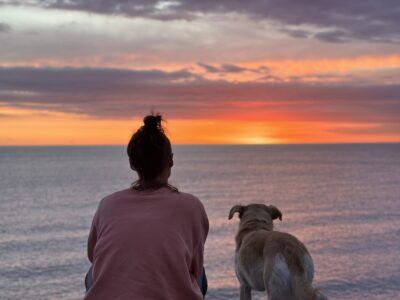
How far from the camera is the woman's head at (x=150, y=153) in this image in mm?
4762

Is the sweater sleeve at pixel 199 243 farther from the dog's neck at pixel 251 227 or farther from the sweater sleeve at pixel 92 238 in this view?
the dog's neck at pixel 251 227

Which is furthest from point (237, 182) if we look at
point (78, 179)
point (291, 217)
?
point (291, 217)

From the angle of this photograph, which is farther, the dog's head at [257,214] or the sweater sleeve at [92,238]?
the dog's head at [257,214]

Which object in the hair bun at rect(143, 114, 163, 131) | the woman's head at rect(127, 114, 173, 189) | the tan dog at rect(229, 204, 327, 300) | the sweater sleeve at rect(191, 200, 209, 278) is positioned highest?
the hair bun at rect(143, 114, 163, 131)

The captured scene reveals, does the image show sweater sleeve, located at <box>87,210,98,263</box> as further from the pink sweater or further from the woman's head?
the woman's head

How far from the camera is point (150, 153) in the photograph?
4.75m

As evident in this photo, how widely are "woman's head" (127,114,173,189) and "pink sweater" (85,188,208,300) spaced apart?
110mm

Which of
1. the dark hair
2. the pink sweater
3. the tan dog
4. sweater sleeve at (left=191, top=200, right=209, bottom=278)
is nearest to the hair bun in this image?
the dark hair

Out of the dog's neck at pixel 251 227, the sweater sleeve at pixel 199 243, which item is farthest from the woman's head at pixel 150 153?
the dog's neck at pixel 251 227

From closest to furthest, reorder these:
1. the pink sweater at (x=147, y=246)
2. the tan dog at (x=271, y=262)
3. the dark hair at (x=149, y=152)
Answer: the pink sweater at (x=147, y=246)
the dark hair at (x=149, y=152)
the tan dog at (x=271, y=262)

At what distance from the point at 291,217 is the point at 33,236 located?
104ft

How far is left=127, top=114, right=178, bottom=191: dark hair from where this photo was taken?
4762 mm

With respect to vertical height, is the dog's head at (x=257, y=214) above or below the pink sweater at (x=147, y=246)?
below

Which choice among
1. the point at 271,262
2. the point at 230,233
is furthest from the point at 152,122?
the point at 230,233
